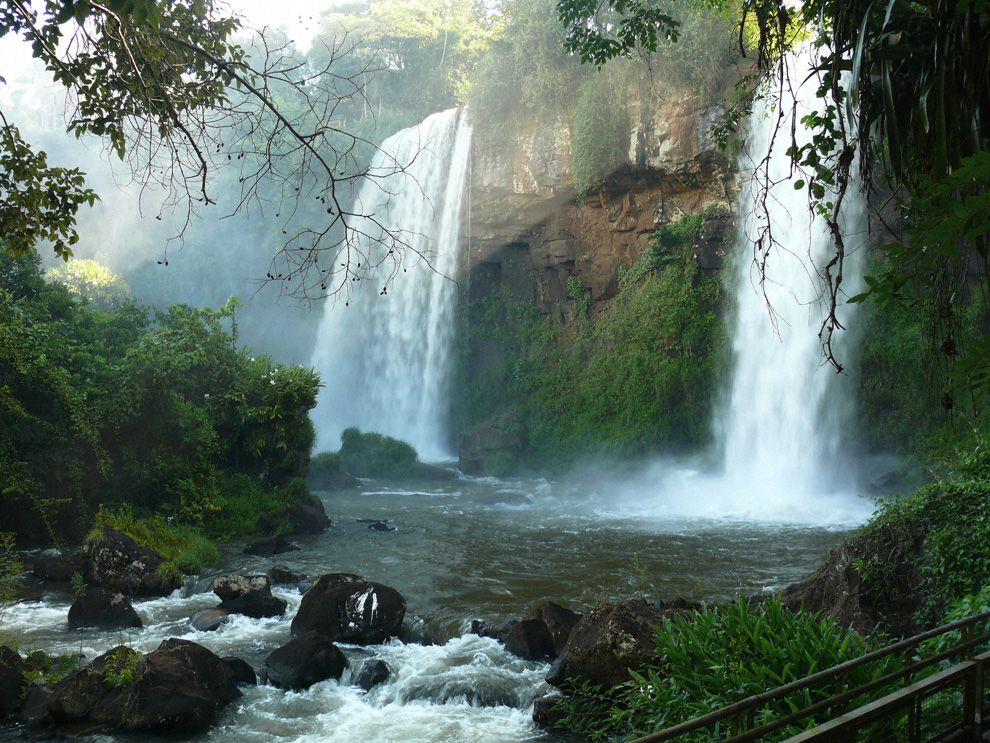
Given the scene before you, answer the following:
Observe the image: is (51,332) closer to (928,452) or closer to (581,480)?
(581,480)

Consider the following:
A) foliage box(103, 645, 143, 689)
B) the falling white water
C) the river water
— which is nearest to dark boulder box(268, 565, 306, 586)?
the river water

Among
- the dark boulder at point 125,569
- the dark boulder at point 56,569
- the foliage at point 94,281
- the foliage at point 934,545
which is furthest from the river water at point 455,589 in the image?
the foliage at point 94,281

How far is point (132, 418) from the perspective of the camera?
49.2 ft

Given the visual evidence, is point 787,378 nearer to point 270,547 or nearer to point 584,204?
point 584,204

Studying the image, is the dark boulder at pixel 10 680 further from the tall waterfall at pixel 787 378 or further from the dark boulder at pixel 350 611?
the tall waterfall at pixel 787 378

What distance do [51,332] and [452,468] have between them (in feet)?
40.2

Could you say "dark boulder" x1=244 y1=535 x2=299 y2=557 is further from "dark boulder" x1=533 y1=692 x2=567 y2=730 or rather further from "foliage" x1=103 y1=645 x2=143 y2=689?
"dark boulder" x1=533 y1=692 x2=567 y2=730

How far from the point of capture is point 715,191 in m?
21.2

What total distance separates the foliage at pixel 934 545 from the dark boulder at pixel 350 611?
4920 mm

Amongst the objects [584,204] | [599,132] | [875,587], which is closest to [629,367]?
[584,204]

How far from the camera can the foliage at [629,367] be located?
21500 mm

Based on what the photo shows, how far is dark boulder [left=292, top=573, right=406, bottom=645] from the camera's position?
30.2ft

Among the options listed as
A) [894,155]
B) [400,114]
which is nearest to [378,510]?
[894,155]

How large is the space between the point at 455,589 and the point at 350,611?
2193 millimetres
